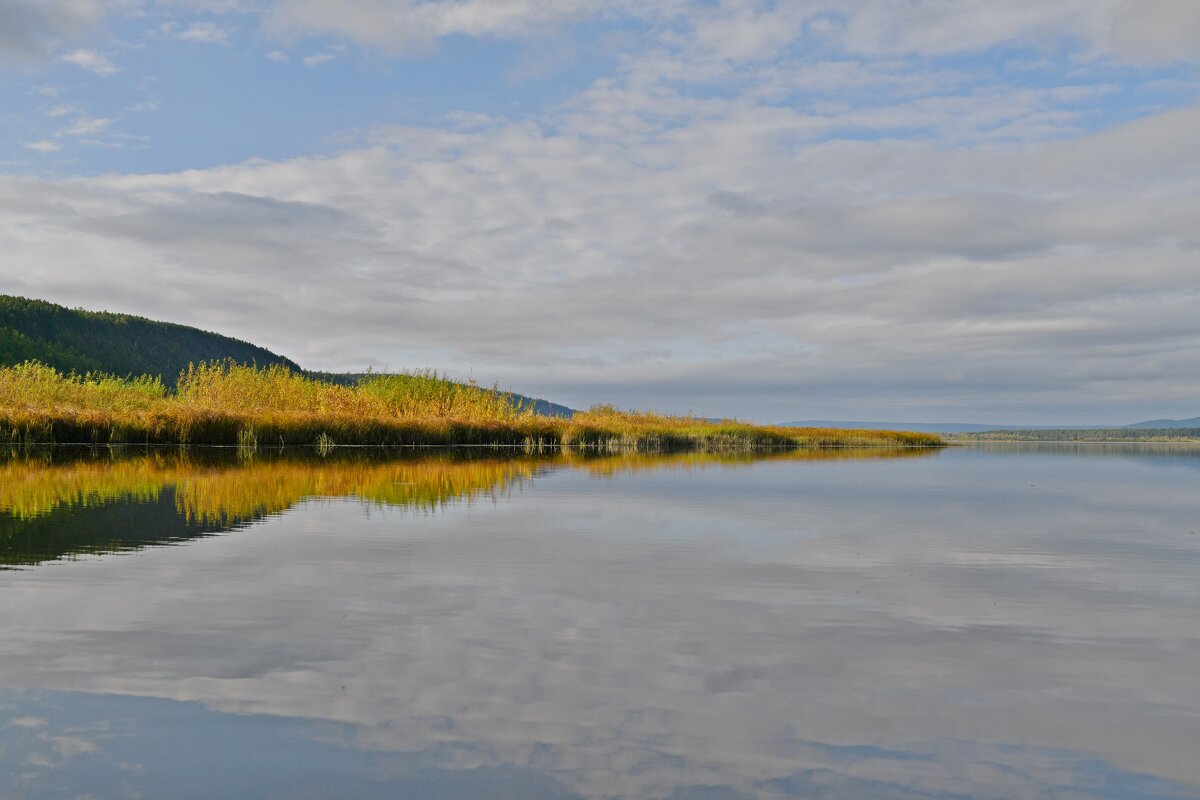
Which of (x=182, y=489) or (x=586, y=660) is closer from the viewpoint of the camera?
(x=586, y=660)

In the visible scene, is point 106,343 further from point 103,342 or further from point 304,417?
point 304,417

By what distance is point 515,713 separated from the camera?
396 cm

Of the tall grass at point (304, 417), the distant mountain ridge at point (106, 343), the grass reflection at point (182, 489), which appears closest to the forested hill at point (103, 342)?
the distant mountain ridge at point (106, 343)

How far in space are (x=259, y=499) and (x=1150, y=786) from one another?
38.8 ft

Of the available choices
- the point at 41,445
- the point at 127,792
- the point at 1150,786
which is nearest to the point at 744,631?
the point at 1150,786

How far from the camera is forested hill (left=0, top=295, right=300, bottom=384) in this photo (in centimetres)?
13738

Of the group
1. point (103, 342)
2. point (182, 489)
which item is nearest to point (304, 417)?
point (182, 489)

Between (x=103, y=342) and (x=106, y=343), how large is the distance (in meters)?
0.52

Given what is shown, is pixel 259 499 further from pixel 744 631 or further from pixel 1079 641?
pixel 1079 641

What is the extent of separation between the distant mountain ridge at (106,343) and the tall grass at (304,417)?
99365 mm

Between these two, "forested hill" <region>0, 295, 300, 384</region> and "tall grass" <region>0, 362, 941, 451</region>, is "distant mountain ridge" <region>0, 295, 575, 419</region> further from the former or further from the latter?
"tall grass" <region>0, 362, 941, 451</region>

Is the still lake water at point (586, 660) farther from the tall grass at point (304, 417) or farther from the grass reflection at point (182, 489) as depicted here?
the tall grass at point (304, 417)

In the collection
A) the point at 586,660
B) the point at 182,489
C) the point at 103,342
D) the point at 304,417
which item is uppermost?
the point at 103,342

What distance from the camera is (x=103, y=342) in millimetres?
159625
